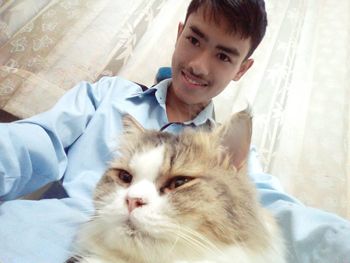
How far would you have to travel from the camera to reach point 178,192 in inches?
27.2

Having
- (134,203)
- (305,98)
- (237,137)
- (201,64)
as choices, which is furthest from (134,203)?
(305,98)

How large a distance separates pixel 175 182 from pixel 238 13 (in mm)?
704

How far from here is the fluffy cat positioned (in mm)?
647

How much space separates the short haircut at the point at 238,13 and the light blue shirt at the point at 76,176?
1.08 feet

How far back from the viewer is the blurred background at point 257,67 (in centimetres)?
133

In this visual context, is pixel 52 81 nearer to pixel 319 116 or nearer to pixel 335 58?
pixel 319 116

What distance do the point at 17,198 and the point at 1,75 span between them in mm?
500

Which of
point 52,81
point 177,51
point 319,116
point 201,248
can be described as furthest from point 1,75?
point 319,116

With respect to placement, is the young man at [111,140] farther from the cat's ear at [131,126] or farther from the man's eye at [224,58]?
the cat's ear at [131,126]

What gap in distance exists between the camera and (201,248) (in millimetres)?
653

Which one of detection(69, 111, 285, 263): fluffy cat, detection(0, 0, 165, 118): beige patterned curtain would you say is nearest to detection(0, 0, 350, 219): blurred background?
detection(0, 0, 165, 118): beige patterned curtain

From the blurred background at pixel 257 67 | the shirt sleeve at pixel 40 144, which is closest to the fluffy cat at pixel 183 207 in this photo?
the shirt sleeve at pixel 40 144

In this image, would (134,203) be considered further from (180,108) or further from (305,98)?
(305,98)

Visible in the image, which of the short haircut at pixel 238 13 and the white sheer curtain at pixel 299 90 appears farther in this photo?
the white sheer curtain at pixel 299 90
